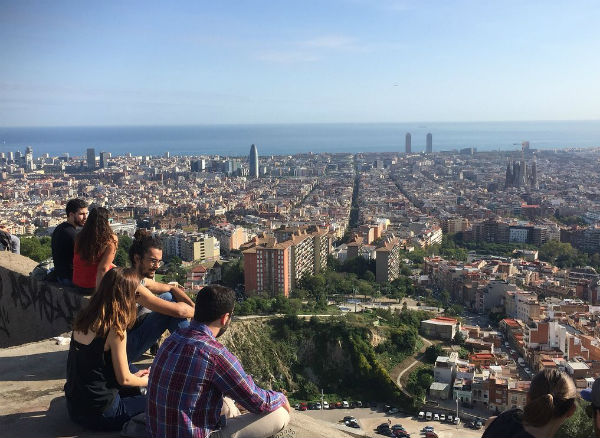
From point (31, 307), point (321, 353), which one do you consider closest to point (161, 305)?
point (31, 307)

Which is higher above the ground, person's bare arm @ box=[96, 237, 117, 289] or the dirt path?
person's bare arm @ box=[96, 237, 117, 289]

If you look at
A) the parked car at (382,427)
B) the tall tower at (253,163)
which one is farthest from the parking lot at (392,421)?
the tall tower at (253,163)

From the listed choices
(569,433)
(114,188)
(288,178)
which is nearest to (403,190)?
(288,178)

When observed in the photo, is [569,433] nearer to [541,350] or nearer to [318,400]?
[318,400]

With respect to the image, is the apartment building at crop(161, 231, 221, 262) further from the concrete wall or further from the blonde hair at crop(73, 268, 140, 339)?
the blonde hair at crop(73, 268, 140, 339)

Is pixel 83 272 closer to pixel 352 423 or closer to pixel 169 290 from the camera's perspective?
pixel 169 290

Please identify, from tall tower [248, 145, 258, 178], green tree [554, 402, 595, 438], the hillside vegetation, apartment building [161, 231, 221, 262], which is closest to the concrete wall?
green tree [554, 402, 595, 438]
